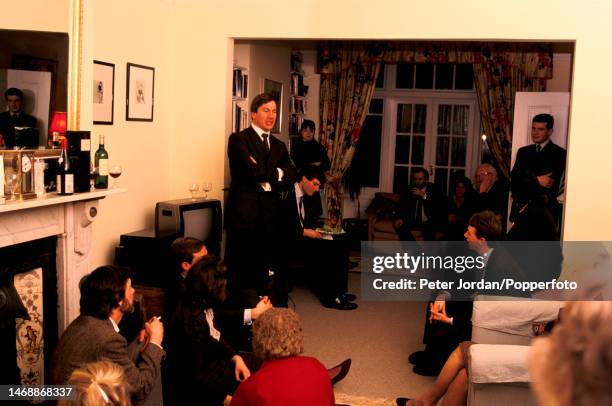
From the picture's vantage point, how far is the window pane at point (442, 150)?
30.5 feet

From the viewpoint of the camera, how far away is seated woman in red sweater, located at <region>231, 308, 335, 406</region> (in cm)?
255

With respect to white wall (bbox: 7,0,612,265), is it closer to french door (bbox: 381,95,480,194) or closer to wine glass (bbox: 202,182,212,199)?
wine glass (bbox: 202,182,212,199)

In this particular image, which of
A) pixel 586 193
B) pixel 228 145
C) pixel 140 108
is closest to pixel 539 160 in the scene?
pixel 586 193

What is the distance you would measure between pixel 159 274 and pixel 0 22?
215 cm

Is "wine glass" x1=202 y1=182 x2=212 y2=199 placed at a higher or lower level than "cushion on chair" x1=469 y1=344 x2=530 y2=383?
higher

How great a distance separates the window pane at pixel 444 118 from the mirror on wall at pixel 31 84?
20.2 ft

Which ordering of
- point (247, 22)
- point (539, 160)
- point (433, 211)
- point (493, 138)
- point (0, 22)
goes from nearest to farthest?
point (0, 22)
point (247, 22)
point (539, 160)
point (433, 211)
point (493, 138)

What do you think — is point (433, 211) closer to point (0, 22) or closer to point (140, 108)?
point (140, 108)

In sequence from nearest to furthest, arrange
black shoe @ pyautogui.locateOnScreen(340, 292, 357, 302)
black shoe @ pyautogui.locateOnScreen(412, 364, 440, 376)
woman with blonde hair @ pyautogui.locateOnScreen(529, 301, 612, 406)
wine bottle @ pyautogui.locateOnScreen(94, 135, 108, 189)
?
1. woman with blonde hair @ pyautogui.locateOnScreen(529, 301, 612, 406)
2. wine bottle @ pyautogui.locateOnScreen(94, 135, 108, 189)
3. black shoe @ pyautogui.locateOnScreen(412, 364, 440, 376)
4. black shoe @ pyautogui.locateOnScreen(340, 292, 357, 302)

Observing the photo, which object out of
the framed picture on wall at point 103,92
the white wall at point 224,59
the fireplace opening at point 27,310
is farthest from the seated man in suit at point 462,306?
the framed picture on wall at point 103,92

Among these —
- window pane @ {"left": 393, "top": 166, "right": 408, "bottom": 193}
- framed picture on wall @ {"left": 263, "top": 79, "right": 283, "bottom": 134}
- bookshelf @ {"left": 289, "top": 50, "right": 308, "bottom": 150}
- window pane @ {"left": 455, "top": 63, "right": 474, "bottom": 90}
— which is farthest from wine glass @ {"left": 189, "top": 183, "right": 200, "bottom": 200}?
window pane @ {"left": 455, "top": 63, "right": 474, "bottom": 90}

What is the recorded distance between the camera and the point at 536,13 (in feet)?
17.4

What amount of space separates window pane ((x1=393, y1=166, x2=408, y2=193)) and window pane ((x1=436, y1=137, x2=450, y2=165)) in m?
0.44

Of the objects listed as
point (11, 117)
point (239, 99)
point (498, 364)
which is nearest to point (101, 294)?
point (11, 117)
